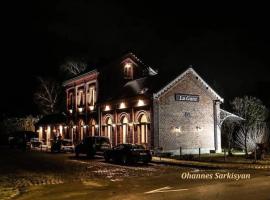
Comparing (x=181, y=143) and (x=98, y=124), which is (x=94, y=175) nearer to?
(x=181, y=143)

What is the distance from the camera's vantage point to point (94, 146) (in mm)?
33250

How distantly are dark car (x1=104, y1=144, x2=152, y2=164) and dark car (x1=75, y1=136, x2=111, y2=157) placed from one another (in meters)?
4.96

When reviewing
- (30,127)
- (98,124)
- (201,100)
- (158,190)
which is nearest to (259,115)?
(201,100)

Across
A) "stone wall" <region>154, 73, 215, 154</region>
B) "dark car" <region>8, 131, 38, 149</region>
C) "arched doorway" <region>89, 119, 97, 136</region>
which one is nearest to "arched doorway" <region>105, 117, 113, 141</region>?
"arched doorway" <region>89, 119, 97, 136</region>

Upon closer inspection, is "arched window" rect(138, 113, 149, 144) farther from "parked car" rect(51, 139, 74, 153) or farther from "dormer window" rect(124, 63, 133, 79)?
"parked car" rect(51, 139, 74, 153)

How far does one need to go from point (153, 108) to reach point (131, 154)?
7660mm

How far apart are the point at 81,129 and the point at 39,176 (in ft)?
89.4

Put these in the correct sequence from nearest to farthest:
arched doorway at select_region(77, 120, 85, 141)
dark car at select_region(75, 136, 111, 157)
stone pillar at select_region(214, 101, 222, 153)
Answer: dark car at select_region(75, 136, 111, 157)
stone pillar at select_region(214, 101, 222, 153)
arched doorway at select_region(77, 120, 85, 141)

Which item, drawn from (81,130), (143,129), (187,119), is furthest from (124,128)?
(81,130)

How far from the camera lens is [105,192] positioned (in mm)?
14102

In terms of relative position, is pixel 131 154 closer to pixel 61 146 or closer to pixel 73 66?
pixel 61 146

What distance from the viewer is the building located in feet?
113

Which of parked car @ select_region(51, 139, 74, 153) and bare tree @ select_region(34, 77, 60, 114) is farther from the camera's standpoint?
bare tree @ select_region(34, 77, 60, 114)

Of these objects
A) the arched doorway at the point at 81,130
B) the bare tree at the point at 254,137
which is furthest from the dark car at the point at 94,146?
the arched doorway at the point at 81,130
